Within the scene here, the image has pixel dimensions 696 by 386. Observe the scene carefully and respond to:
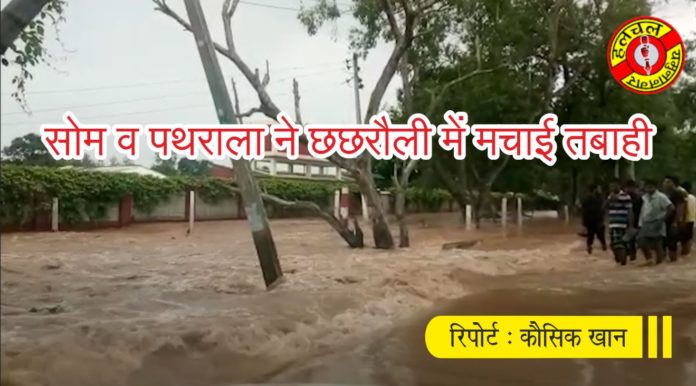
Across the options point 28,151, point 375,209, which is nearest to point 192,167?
point 28,151

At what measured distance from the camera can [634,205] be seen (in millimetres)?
Result: 3234

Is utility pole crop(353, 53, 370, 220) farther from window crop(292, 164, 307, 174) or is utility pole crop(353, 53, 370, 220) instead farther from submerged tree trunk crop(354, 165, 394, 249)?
window crop(292, 164, 307, 174)

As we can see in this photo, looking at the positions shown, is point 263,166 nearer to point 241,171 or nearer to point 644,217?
point 241,171

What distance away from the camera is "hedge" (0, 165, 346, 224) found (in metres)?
2.47

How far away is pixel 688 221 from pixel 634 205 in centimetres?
26

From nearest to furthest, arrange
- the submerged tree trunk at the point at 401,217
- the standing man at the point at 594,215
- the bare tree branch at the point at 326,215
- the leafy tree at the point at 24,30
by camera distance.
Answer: the leafy tree at the point at 24,30 → the standing man at the point at 594,215 → the bare tree branch at the point at 326,215 → the submerged tree trunk at the point at 401,217

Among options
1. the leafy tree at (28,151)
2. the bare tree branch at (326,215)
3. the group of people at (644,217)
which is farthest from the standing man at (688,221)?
the leafy tree at (28,151)

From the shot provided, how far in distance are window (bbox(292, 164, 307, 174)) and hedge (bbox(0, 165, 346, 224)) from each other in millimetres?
57

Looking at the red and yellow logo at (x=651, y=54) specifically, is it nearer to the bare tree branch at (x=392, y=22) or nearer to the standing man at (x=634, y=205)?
the standing man at (x=634, y=205)

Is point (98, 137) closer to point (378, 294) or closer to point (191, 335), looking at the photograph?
point (191, 335)

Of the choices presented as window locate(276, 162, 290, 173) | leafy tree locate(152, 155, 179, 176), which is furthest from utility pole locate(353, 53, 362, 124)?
leafy tree locate(152, 155, 179, 176)

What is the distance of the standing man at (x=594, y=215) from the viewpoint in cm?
323

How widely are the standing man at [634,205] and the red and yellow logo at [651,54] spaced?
456 mm

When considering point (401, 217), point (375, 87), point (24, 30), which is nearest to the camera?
point (24, 30)
